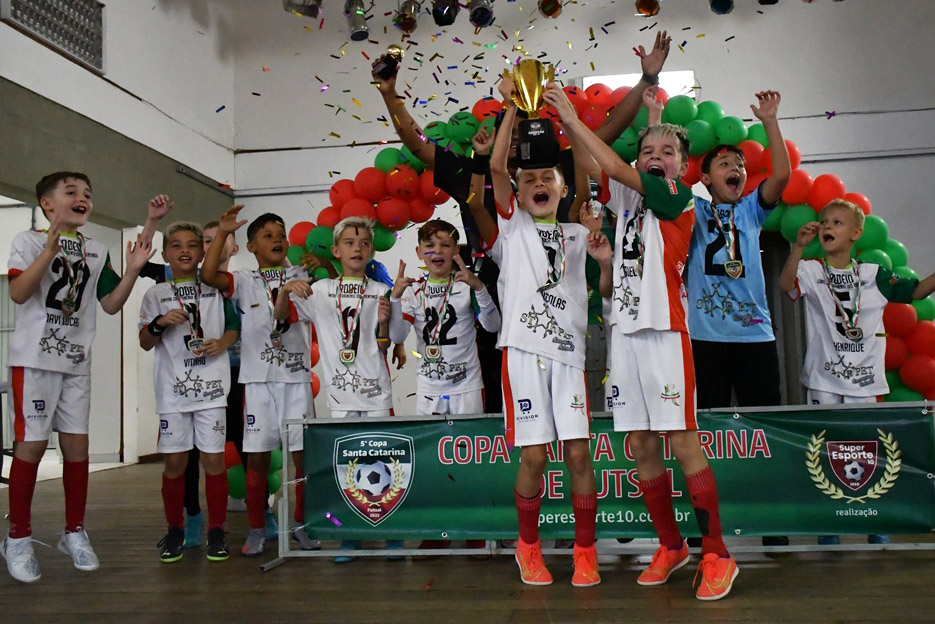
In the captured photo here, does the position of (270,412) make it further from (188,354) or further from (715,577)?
(715,577)

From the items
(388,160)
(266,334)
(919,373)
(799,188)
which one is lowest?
(919,373)

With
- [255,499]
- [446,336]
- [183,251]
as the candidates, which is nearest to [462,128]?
[446,336]

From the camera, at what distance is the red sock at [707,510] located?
2904mm

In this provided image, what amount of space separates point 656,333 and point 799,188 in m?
3.06

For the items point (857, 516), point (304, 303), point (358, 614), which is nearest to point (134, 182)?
point (304, 303)

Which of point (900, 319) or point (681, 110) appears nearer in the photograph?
point (900, 319)

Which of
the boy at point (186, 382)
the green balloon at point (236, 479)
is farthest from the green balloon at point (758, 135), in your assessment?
the green balloon at point (236, 479)

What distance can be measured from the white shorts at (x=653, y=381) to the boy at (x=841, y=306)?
1259 mm

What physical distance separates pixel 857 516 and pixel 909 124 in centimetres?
755

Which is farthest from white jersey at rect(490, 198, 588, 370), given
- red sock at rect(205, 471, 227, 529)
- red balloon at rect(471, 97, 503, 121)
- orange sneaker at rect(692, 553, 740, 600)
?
red balloon at rect(471, 97, 503, 121)

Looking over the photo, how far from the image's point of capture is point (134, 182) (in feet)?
28.3

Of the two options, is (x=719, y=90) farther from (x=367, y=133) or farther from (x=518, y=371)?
(x=518, y=371)

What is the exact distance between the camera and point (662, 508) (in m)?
3.11

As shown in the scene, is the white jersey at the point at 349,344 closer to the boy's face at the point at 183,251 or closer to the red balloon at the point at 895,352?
the boy's face at the point at 183,251
